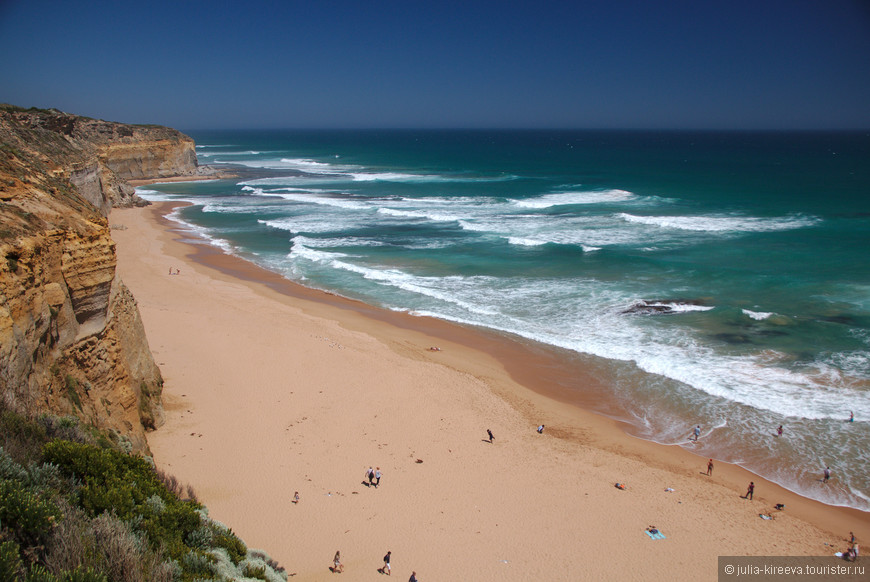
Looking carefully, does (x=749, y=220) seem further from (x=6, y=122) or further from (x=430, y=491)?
(x=6, y=122)

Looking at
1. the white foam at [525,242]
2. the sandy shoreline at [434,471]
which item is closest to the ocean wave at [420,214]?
the white foam at [525,242]

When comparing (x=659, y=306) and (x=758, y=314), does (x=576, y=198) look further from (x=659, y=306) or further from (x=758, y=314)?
(x=758, y=314)

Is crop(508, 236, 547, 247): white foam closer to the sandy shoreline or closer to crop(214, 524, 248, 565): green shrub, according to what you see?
the sandy shoreline

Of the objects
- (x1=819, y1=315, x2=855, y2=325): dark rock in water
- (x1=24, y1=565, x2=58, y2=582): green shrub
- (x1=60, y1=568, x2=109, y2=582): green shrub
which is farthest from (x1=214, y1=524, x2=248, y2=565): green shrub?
(x1=819, y1=315, x2=855, y2=325): dark rock in water

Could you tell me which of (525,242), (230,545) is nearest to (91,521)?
(230,545)

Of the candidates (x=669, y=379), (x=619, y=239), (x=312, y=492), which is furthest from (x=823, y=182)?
(x=312, y=492)

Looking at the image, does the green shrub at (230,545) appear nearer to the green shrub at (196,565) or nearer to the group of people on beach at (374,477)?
the green shrub at (196,565)

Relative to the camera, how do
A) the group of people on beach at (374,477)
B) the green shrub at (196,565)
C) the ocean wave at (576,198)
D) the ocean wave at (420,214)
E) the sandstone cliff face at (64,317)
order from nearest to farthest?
1. the green shrub at (196,565)
2. the sandstone cliff face at (64,317)
3. the group of people on beach at (374,477)
4. the ocean wave at (420,214)
5. the ocean wave at (576,198)
